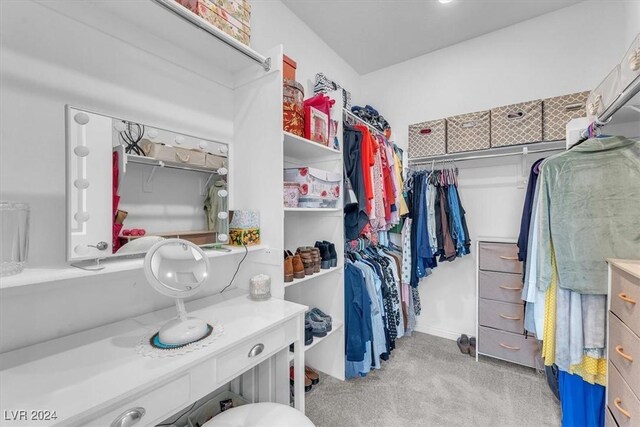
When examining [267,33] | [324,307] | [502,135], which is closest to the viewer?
[267,33]

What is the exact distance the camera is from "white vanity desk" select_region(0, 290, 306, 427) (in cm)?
69

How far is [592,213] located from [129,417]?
7.15 feet

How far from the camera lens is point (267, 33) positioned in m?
1.91

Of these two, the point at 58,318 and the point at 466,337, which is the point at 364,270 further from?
the point at 58,318

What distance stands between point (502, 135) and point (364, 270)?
1613mm

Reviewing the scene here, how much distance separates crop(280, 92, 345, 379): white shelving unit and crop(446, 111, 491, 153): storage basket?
3.87 ft

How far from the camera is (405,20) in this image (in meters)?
2.25

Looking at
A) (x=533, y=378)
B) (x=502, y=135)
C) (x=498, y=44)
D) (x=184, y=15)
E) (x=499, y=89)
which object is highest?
(x=498, y=44)

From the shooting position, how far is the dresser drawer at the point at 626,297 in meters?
1.09

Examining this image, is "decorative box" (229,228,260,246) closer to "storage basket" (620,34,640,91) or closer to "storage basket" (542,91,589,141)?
"storage basket" (620,34,640,91)

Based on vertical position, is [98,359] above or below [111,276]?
below

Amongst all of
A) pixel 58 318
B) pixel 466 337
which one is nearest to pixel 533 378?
pixel 466 337

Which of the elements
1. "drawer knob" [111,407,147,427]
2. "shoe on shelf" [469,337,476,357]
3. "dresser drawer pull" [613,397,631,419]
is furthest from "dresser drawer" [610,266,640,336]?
"drawer knob" [111,407,147,427]

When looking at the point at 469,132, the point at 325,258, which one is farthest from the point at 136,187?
the point at 469,132
